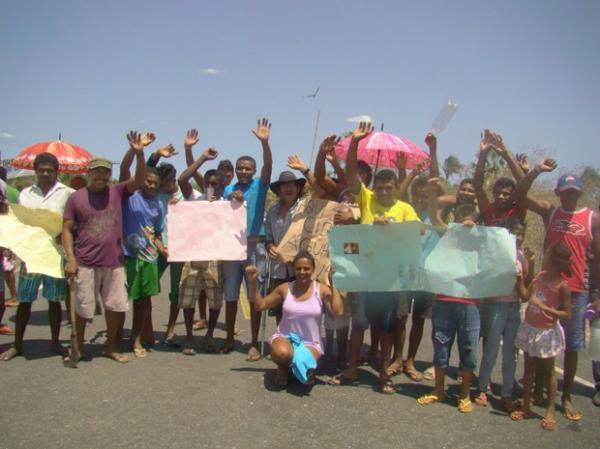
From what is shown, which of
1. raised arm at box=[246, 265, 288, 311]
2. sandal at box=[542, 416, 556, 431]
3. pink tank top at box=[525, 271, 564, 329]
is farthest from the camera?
raised arm at box=[246, 265, 288, 311]

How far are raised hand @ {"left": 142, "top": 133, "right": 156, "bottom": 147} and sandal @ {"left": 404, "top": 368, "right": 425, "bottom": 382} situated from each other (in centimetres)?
361

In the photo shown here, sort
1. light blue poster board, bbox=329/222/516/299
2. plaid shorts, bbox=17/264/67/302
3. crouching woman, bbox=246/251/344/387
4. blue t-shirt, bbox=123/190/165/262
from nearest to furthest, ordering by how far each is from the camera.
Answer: light blue poster board, bbox=329/222/516/299, crouching woman, bbox=246/251/344/387, plaid shorts, bbox=17/264/67/302, blue t-shirt, bbox=123/190/165/262

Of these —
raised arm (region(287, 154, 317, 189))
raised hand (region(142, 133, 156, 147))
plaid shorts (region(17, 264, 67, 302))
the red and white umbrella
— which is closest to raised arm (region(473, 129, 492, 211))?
raised arm (region(287, 154, 317, 189))

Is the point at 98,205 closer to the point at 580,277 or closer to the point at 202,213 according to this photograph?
the point at 202,213

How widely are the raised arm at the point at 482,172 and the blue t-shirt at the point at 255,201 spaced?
228cm

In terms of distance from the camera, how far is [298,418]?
4.15 meters

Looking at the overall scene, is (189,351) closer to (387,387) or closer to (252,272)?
(252,272)

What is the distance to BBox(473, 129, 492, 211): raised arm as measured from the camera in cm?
507

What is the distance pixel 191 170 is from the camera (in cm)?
606

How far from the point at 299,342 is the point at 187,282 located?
173cm

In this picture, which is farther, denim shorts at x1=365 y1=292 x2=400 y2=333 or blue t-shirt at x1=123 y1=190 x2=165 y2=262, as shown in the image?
blue t-shirt at x1=123 y1=190 x2=165 y2=262

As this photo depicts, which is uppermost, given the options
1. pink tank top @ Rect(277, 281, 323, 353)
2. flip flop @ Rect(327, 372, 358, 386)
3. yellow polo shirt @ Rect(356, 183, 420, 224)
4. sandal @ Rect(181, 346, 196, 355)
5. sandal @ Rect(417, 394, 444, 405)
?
yellow polo shirt @ Rect(356, 183, 420, 224)

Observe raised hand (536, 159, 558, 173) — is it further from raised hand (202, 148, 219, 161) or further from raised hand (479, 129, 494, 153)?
raised hand (202, 148, 219, 161)

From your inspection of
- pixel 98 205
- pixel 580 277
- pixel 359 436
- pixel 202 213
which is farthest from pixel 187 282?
pixel 580 277
